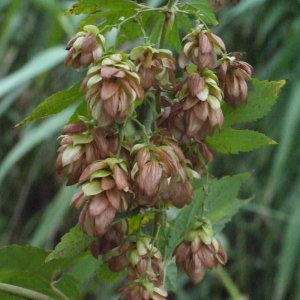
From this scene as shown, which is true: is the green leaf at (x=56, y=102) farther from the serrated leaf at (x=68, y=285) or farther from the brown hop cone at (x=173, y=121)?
the serrated leaf at (x=68, y=285)

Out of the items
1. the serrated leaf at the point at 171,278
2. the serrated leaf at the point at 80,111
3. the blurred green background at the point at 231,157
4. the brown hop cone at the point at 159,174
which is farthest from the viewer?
the blurred green background at the point at 231,157

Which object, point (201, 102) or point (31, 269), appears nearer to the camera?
point (201, 102)

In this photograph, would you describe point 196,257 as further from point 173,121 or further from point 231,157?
point 231,157

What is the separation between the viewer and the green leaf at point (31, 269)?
61cm

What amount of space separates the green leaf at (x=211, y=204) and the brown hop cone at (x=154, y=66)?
7.4 inches

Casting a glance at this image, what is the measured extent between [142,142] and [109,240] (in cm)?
9

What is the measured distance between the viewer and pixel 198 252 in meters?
0.53

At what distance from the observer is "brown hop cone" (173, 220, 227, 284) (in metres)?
0.53

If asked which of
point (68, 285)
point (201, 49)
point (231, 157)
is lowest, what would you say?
point (231, 157)

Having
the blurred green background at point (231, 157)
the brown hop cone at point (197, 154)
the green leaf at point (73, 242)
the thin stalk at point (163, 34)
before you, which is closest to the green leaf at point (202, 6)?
the thin stalk at point (163, 34)

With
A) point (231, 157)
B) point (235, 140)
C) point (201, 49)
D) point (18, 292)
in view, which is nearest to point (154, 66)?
point (201, 49)

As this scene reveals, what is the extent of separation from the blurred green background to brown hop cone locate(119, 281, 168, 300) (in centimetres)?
98

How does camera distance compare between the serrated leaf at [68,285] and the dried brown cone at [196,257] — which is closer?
the dried brown cone at [196,257]

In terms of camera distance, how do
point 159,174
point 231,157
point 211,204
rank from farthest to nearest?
point 231,157
point 211,204
point 159,174
